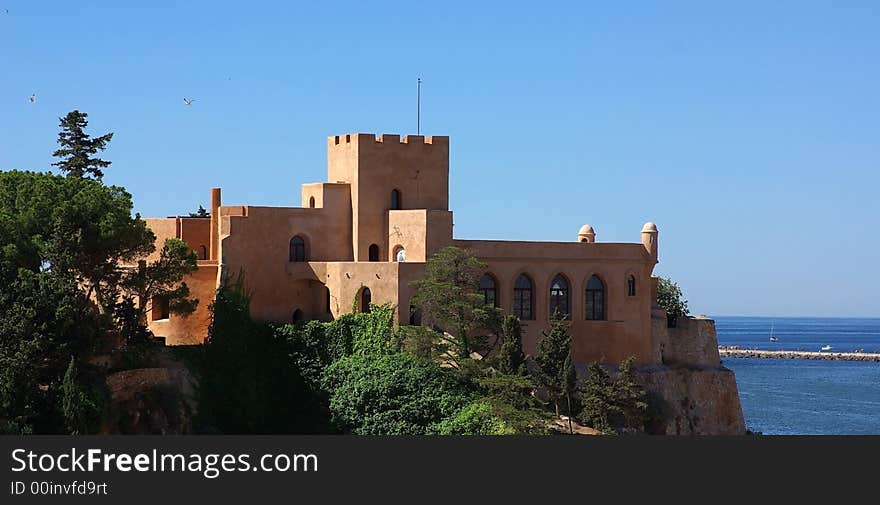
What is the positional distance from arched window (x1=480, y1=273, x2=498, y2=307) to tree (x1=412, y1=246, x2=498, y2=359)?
1.88 m

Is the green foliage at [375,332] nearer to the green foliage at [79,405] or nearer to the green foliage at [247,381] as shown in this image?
the green foliage at [247,381]

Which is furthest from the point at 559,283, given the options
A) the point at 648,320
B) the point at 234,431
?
the point at 234,431

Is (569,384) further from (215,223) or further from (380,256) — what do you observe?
(215,223)

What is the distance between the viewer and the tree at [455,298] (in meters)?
54.7

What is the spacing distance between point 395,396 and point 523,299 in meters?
7.30

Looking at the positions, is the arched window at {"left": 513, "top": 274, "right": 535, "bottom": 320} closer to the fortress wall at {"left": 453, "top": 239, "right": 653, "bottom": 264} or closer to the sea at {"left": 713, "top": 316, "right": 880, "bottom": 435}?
the fortress wall at {"left": 453, "top": 239, "right": 653, "bottom": 264}

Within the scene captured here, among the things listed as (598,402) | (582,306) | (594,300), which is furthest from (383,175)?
(598,402)

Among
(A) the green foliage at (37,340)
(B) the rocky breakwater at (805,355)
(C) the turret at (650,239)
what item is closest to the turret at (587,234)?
(C) the turret at (650,239)

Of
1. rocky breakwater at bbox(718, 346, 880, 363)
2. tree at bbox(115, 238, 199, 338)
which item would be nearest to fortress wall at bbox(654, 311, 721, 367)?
tree at bbox(115, 238, 199, 338)

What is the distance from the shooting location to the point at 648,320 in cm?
6097

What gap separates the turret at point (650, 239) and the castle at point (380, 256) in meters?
0.05

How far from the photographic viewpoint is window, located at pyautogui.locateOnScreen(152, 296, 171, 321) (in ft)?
180

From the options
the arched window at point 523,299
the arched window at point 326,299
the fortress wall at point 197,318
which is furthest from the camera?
the arched window at point 523,299

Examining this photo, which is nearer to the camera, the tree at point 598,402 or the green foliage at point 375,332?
the tree at point 598,402
